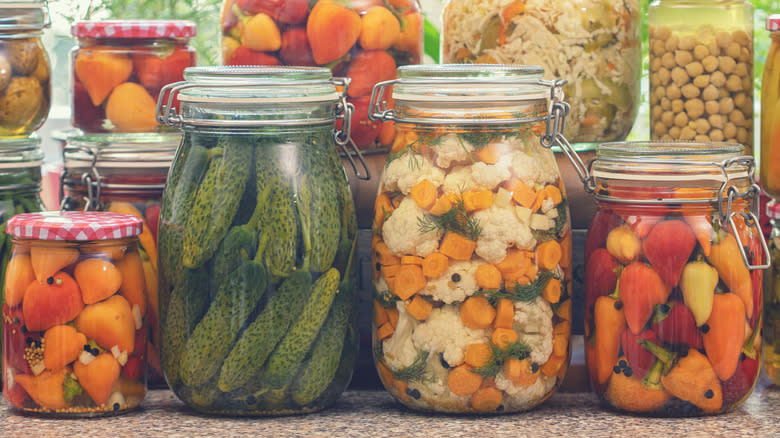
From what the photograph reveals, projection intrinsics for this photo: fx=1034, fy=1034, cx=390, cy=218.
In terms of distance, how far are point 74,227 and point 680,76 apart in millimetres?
622

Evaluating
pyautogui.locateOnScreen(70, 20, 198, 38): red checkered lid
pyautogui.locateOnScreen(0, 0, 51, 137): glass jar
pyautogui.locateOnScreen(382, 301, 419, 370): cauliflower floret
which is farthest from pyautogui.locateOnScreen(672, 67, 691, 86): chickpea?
pyautogui.locateOnScreen(0, 0, 51, 137): glass jar

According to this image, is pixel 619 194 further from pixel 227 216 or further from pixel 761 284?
pixel 227 216

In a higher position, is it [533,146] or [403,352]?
[533,146]

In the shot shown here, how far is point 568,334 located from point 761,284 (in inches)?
7.1

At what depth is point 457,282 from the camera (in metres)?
0.89

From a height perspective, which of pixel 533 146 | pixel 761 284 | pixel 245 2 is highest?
pixel 245 2

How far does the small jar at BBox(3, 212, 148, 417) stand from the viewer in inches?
35.7

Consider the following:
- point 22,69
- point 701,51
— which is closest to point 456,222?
point 701,51

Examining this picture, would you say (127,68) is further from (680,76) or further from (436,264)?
(680,76)

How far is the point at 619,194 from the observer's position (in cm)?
93

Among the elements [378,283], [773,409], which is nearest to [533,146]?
[378,283]

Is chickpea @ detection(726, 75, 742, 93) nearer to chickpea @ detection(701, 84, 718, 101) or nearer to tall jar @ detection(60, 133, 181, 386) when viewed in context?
chickpea @ detection(701, 84, 718, 101)

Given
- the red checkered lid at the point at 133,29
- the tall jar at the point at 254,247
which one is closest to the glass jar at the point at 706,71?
the tall jar at the point at 254,247

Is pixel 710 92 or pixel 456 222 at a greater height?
pixel 710 92
